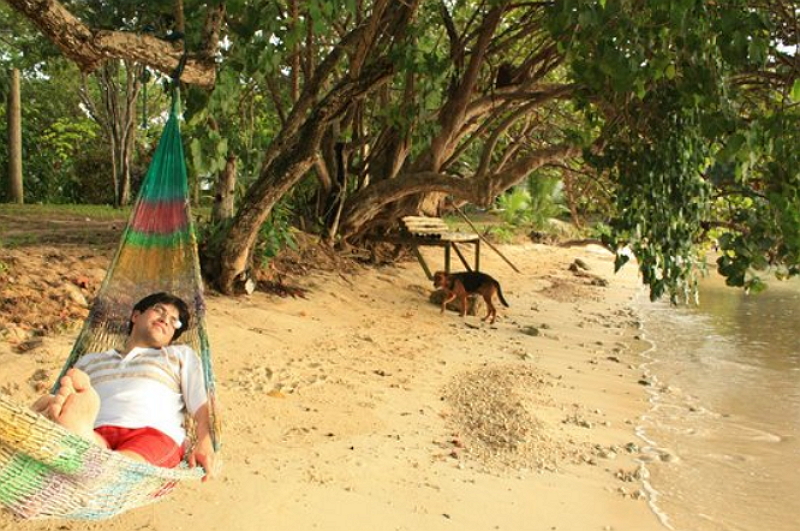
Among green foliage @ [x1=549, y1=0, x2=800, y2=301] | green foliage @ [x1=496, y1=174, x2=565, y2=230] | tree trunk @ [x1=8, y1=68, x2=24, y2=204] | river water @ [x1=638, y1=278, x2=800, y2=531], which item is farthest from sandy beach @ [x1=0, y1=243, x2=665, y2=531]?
green foliage @ [x1=496, y1=174, x2=565, y2=230]

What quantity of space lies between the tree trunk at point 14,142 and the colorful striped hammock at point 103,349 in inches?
259

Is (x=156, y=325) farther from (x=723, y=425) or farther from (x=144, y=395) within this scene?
(x=723, y=425)

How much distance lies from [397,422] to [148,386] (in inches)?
59.0

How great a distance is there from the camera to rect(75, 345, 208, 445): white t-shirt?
2.20m

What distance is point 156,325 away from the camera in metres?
2.49

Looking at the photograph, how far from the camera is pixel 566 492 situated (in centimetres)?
300

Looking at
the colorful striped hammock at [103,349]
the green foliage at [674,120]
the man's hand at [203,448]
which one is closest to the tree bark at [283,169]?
the green foliage at [674,120]

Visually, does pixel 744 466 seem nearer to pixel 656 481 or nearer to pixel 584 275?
pixel 656 481

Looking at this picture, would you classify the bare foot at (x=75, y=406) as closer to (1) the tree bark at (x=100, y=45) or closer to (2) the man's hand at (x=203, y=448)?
(2) the man's hand at (x=203, y=448)

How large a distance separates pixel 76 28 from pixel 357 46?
84.2 inches

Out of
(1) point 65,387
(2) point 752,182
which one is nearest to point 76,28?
(1) point 65,387

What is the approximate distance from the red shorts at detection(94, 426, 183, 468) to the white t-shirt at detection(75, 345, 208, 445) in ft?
0.06

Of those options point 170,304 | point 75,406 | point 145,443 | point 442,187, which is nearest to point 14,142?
point 442,187

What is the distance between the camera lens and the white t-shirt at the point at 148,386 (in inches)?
86.7
